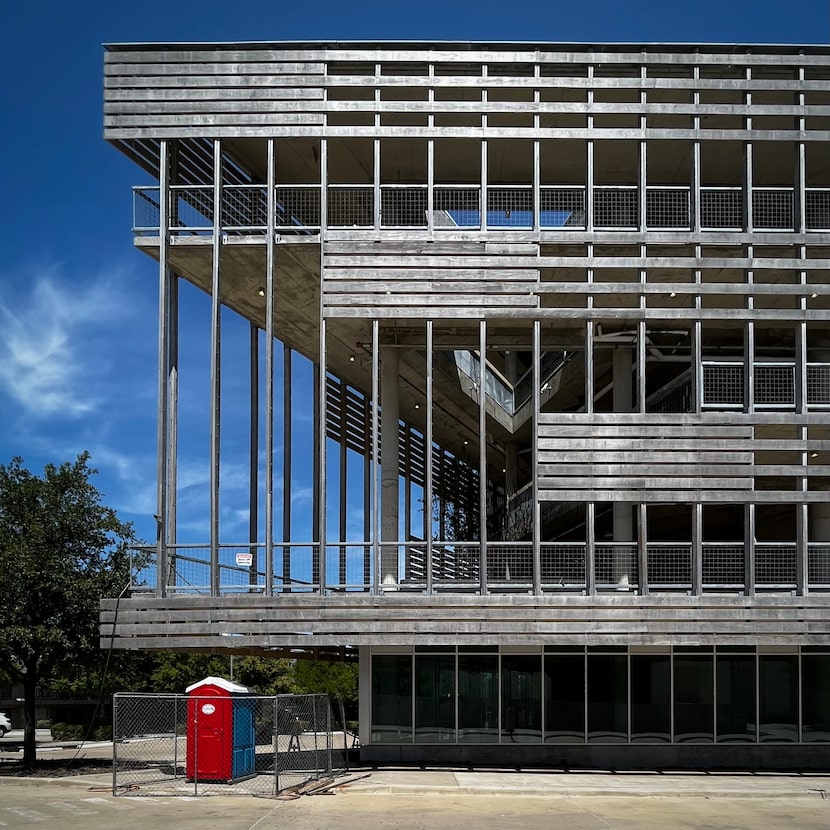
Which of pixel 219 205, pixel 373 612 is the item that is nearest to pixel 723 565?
pixel 373 612

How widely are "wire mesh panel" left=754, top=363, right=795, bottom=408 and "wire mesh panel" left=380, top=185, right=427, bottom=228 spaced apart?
940cm

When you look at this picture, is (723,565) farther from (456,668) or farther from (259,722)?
(259,722)

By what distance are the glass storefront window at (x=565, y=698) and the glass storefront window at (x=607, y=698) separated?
227 mm

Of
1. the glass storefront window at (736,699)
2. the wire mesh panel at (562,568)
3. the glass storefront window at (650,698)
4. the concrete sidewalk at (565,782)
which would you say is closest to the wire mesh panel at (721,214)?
the wire mesh panel at (562,568)

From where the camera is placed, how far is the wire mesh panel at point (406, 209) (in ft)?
90.2

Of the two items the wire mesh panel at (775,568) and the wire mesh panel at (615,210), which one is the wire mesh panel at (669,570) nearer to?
the wire mesh panel at (775,568)

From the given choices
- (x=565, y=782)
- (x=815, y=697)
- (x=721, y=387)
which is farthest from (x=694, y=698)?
(x=721, y=387)

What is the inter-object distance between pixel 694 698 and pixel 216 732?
1215 centimetres

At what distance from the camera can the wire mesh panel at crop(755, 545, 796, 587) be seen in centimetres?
2598

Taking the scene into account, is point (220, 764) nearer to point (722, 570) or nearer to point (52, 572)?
point (52, 572)

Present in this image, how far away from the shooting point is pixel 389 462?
28.7 m

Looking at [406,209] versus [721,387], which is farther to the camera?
[406,209]

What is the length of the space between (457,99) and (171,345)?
9620mm

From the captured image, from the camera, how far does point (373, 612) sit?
24750 millimetres
